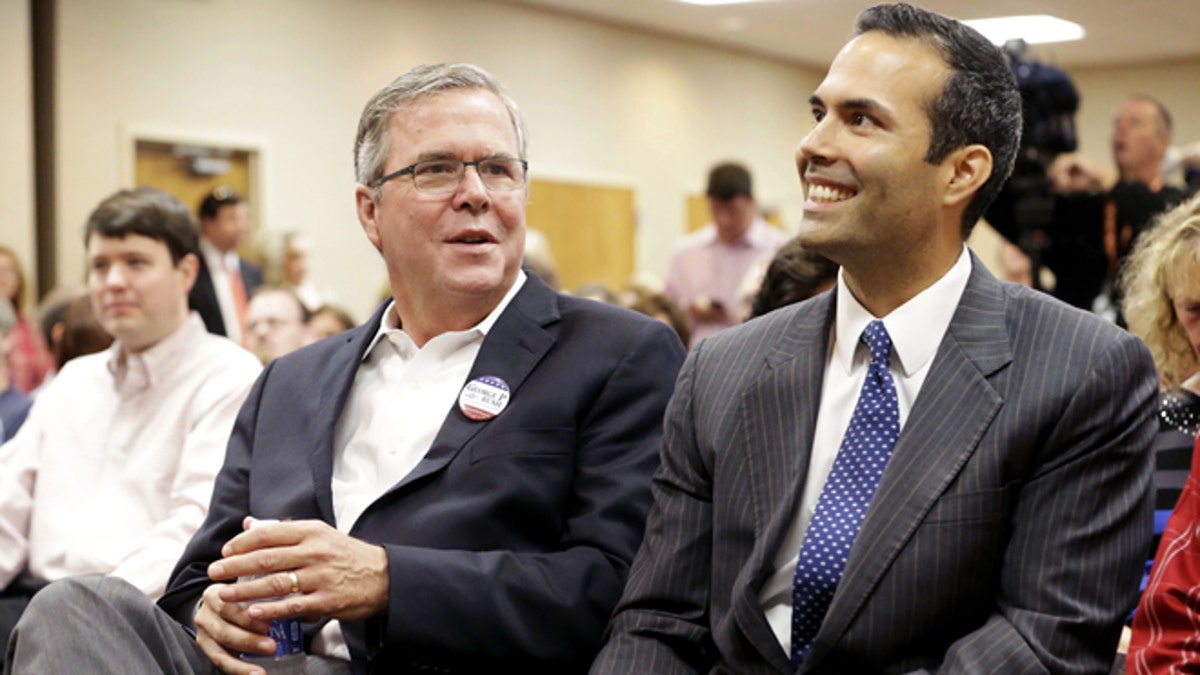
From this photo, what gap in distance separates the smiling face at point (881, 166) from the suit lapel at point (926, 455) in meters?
0.15

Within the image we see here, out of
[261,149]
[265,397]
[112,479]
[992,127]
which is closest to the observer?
[992,127]

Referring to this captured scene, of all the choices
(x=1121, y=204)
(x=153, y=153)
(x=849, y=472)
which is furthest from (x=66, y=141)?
(x=849, y=472)

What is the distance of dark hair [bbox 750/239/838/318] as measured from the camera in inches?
97.2

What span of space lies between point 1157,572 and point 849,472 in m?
0.39

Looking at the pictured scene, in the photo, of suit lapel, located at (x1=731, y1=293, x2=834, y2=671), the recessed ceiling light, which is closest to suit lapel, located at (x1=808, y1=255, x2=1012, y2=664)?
suit lapel, located at (x1=731, y1=293, x2=834, y2=671)

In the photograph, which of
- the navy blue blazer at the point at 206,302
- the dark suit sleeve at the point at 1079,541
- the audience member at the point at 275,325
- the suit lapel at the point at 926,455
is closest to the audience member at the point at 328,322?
the audience member at the point at 275,325

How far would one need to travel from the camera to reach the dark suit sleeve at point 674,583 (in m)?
1.79

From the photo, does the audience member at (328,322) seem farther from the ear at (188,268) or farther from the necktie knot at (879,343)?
the necktie knot at (879,343)

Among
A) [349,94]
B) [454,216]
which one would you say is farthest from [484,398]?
[349,94]

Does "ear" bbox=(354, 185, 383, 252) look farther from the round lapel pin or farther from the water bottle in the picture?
the water bottle

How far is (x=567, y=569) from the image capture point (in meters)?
1.96

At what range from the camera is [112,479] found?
2865 mm

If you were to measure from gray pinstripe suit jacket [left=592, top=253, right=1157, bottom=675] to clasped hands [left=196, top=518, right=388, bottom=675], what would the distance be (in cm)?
49

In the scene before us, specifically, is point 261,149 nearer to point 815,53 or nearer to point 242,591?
point 815,53
